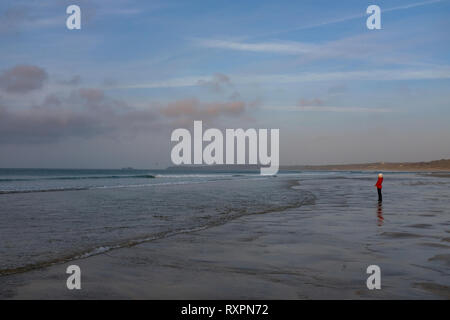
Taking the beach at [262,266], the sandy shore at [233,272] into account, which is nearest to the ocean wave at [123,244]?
the beach at [262,266]

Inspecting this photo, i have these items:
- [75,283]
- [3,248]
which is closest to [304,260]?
[75,283]

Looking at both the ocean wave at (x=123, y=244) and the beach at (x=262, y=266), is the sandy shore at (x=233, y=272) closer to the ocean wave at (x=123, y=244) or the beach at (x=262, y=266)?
the beach at (x=262, y=266)

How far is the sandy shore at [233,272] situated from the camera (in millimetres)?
5637

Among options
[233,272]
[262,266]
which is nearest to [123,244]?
[233,272]

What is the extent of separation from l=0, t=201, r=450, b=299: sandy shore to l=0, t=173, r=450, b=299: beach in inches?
0.6

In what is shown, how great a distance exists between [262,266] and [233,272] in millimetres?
705

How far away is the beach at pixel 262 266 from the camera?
18.7 ft

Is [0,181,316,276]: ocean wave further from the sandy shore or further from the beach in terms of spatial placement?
the sandy shore

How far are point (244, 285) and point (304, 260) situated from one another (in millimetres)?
2132

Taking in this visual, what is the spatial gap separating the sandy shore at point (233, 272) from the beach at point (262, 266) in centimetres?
1

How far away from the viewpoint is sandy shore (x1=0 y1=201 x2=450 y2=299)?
5637 millimetres

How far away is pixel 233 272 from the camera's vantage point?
685cm

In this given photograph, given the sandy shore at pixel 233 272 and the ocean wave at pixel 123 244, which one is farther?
the ocean wave at pixel 123 244

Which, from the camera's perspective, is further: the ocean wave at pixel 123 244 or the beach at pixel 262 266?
the ocean wave at pixel 123 244
